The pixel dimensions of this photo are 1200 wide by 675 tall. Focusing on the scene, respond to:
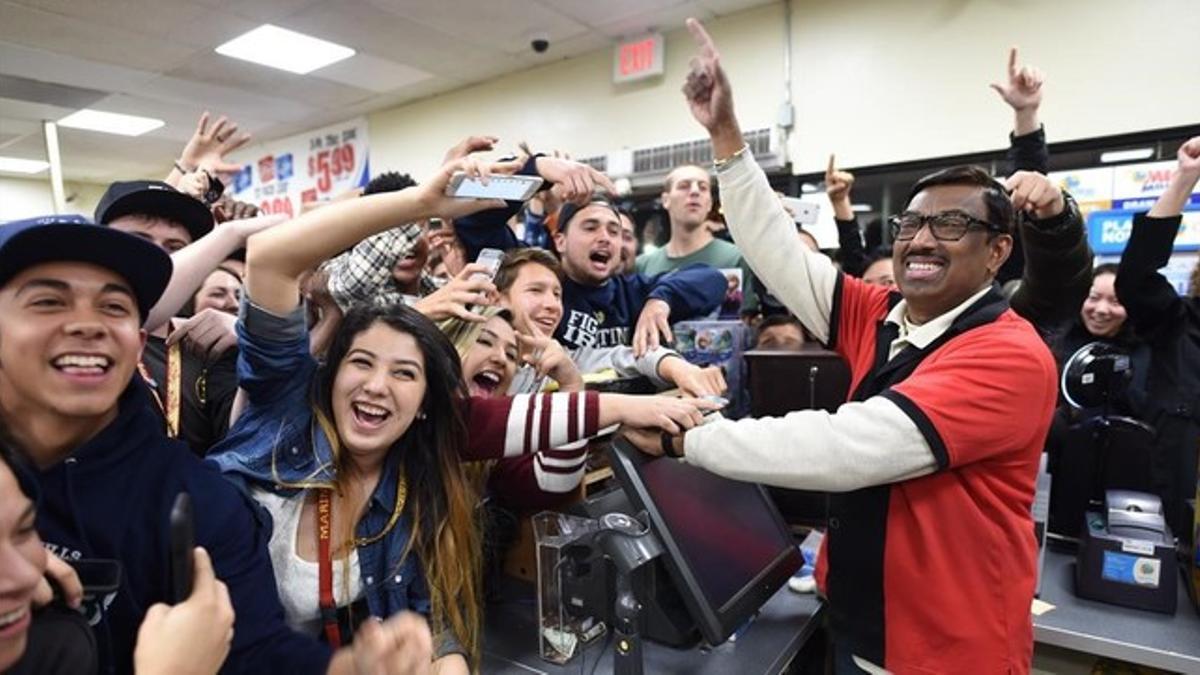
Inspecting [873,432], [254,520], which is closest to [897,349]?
[873,432]

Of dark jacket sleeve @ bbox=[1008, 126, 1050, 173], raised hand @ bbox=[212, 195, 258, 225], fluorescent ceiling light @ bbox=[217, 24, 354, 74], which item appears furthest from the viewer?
fluorescent ceiling light @ bbox=[217, 24, 354, 74]

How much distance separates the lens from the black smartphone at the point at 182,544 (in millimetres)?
640

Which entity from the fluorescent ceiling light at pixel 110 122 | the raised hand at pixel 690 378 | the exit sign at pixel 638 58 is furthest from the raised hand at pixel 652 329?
the fluorescent ceiling light at pixel 110 122

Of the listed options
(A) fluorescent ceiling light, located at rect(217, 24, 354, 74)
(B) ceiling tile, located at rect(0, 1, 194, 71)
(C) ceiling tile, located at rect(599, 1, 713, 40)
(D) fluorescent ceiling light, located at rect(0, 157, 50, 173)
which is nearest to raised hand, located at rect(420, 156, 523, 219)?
(C) ceiling tile, located at rect(599, 1, 713, 40)

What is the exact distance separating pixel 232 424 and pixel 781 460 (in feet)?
3.49

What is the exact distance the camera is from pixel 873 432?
121 cm

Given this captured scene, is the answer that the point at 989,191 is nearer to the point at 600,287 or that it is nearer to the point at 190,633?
the point at 600,287

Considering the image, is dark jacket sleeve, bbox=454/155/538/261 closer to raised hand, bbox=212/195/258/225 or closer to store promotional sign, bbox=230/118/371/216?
raised hand, bbox=212/195/258/225

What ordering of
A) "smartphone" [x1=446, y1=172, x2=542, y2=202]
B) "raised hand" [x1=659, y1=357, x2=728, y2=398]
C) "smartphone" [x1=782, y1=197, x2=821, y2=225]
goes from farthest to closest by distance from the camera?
1. "smartphone" [x1=782, y1=197, x2=821, y2=225]
2. "raised hand" [x1=659, y1=357, x2=728, y2=398]
3. "smartphone" [x1=446, y1=172, x2=542, y2=202]

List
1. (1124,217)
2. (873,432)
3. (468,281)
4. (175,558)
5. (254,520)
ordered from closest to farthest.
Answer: (175,558) < (254,520) < (873,432) < (468,281) < (1124,217)

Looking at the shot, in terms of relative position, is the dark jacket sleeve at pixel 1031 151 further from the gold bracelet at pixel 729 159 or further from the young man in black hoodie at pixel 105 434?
the young man in black hoodie at pixel 105 434

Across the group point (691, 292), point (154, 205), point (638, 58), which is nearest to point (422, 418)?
point (154, 205)

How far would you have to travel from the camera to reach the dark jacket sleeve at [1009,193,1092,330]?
5.34 ft

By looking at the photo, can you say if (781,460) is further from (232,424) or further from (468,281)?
(232,424)
